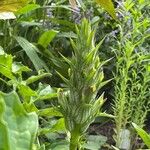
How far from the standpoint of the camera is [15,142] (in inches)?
26.9

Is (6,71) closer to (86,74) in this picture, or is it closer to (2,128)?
(86,74)

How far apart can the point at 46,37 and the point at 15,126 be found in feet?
7.74

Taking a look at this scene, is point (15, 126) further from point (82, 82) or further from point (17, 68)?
point (17, 68)

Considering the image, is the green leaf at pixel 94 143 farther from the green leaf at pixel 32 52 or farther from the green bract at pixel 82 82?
the green bract at pixel 82 82

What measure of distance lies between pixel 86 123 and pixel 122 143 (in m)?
1.97

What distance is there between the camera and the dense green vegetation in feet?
2.48

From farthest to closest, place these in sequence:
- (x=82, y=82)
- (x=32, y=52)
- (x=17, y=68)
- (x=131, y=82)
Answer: (x=32, y=52)
(x=131, y=82)
(x=17, y=68)
(x=82, y=82)

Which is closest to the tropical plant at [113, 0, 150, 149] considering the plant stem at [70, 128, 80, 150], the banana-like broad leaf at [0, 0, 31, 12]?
the plant stem at [70, 128, 80, 150]

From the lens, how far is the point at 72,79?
82 cm

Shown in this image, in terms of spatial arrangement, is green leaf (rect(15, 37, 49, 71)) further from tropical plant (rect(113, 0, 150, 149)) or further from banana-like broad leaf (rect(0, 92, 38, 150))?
banana-like broad leaf (rect(0, 92, 38, 150))

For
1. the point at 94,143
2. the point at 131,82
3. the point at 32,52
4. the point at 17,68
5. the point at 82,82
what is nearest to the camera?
the point at 82,82

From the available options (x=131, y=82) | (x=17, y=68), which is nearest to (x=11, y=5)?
(x=17, y=68)

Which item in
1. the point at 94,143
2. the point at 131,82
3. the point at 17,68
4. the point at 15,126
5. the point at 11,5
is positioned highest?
the point at 11,5

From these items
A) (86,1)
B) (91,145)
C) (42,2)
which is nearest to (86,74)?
(91,145)
